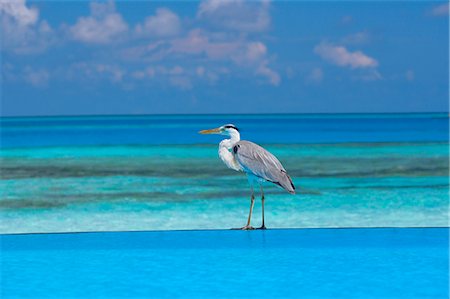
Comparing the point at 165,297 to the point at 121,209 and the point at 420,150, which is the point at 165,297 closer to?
the point at 121,209

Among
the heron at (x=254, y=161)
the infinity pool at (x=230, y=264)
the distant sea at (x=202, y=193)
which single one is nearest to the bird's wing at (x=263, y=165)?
the heron at (x=254, y=161)

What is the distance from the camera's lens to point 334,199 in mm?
10727

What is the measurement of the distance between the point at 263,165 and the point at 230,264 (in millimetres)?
1299

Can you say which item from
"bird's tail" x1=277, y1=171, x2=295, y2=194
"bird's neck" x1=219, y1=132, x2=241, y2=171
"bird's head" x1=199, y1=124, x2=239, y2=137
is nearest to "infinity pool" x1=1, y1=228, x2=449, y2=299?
"bird's tail" x1=277, y1=171, x2=295, y2=194

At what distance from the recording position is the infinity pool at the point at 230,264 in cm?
390

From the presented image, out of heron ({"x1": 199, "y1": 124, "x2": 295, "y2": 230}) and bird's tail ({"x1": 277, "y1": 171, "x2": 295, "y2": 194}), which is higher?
heron ({"x1": 199, "y1": 124, "x2": 295, "y2": 230})

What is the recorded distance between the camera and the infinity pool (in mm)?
3904

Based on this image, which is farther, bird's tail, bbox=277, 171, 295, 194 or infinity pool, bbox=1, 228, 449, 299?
bird's tail, bbox=277, 171, 295, 194

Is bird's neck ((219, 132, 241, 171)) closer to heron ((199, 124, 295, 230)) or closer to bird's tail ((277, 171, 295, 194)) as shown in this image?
heron ((199, 124, 295, 230))

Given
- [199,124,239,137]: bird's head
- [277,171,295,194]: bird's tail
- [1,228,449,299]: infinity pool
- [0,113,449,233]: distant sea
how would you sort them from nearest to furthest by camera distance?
[1,228,449,299]: infinity pool → [277,171,295,194]: bird's tail → [199,124,239,137]: bird's head → [0,113,449,233]: distant sea

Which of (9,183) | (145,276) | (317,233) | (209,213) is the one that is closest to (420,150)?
(9,183)

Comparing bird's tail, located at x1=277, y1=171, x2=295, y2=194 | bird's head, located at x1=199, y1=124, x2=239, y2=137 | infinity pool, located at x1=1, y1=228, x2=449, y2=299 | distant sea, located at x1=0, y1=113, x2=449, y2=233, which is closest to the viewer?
infinity pool, located at x1=1, y1=228, x2=449, y2=299

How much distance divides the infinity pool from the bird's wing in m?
0.36

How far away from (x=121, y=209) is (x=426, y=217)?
11.6 feet
